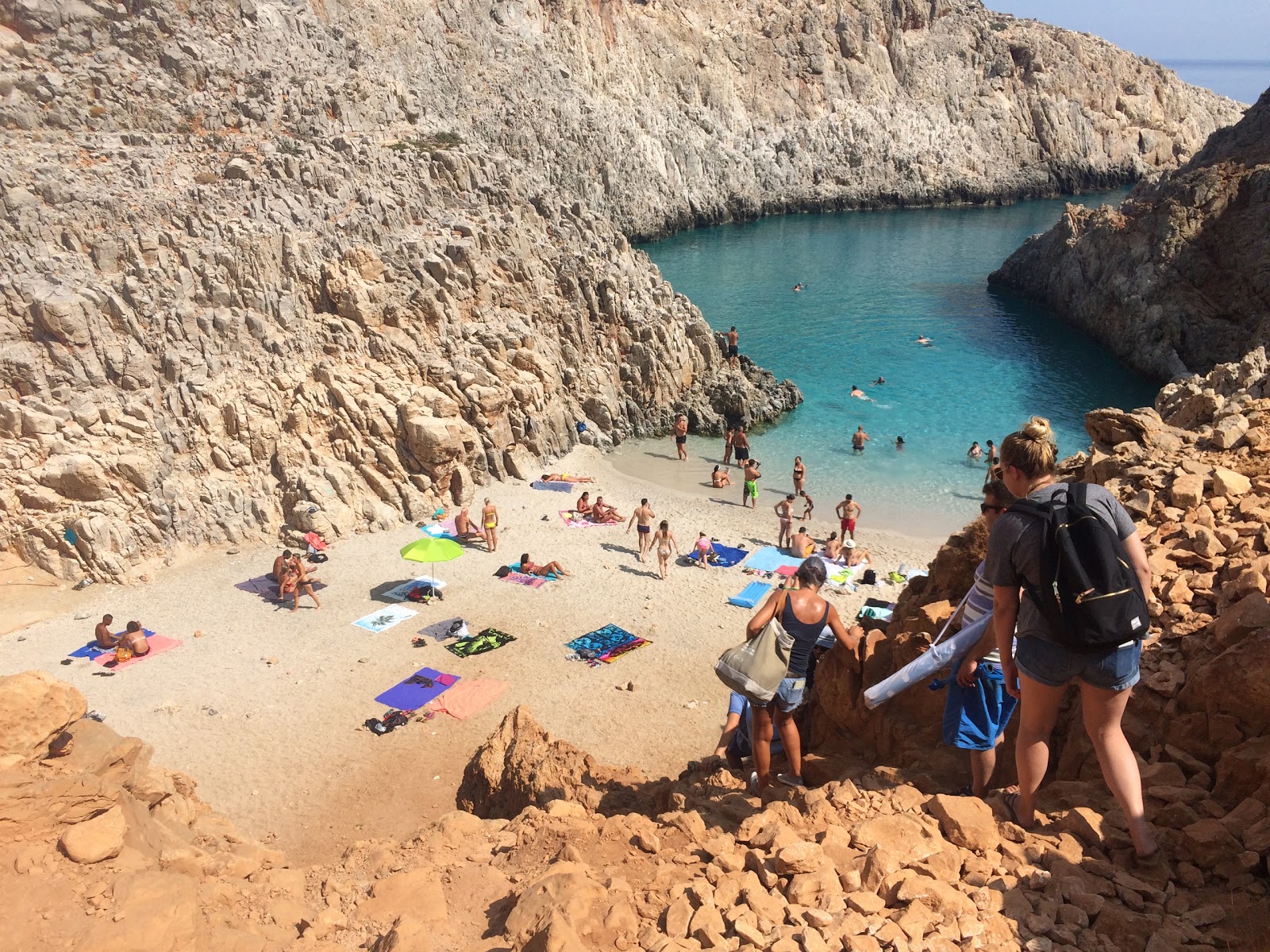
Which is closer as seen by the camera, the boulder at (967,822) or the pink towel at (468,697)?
the boulder at (967,822)

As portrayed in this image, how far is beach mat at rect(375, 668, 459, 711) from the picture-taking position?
13.8 m

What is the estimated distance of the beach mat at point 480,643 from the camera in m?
15.4

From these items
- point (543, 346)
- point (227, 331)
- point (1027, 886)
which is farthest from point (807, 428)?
point (1027, 886)

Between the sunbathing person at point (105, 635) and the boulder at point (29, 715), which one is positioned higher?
the boulder at point (29, 715)

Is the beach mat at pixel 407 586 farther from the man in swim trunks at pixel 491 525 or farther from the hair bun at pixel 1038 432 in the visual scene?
the hair bun at pixel 1038 432

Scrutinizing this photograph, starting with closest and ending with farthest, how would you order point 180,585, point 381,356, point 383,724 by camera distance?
point 383,724
point 180,585
point 381,356

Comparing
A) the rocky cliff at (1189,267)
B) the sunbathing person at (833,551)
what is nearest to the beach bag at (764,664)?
the sunbathing person at (833,551)

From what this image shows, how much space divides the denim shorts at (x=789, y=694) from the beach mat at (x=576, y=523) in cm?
1471

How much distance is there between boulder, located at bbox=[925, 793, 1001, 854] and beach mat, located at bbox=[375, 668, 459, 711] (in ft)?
33.7

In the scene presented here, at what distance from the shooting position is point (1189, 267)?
119ft

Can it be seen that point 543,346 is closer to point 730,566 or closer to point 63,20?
point 730,566

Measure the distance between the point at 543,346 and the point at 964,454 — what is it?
46.7ft

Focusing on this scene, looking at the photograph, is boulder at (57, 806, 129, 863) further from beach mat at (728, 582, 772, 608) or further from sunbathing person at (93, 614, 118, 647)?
beach mat at (728, 582, 772, 608)

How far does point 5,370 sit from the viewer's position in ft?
61.3
